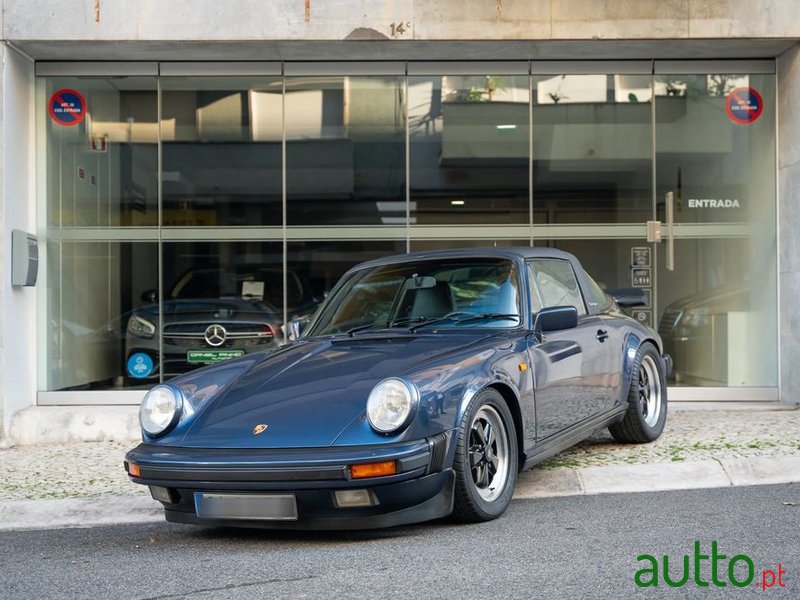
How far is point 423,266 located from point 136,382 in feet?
17.6

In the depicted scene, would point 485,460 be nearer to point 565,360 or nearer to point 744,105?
point 565,360

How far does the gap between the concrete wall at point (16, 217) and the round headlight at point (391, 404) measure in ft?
19.5

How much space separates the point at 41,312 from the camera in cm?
1009

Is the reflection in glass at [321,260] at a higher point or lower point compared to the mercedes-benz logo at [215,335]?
higher

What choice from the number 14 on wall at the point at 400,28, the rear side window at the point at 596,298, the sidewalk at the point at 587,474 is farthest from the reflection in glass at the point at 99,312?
the rear side window at the point at 596,298

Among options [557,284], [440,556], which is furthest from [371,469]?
[557,284]

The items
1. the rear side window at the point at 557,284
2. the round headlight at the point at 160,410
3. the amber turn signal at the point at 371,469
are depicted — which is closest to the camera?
the amber turn signal at the point at 371,469

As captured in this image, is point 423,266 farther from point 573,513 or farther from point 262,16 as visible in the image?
point 262,16

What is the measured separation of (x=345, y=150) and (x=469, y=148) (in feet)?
4.42

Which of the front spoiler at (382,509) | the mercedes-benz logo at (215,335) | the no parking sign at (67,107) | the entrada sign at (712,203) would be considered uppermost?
the no parking sign at (67,107)

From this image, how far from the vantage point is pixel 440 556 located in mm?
4199

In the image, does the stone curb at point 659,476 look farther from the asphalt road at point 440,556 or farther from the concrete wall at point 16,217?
the concrete wall at point 16,217

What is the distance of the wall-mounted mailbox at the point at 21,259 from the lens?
937 centimetres

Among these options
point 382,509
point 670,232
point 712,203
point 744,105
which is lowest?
point 382,509
